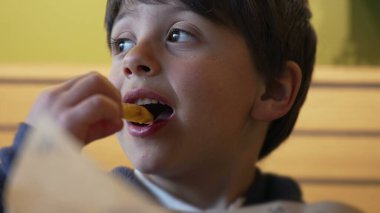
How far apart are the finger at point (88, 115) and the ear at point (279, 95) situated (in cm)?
27

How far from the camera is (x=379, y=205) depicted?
164 cm

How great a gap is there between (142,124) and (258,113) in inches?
7.1

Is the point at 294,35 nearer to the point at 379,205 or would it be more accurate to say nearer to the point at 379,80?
the point at 379,80

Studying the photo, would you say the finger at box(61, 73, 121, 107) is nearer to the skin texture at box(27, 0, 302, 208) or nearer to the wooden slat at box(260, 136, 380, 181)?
the skin texture at box(27, 0, 302, 208)

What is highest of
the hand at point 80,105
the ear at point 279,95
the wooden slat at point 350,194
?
the hand at point 80,105

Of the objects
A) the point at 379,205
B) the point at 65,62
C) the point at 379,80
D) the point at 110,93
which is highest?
the point at 110,93

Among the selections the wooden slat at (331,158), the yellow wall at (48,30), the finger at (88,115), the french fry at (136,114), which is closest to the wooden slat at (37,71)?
the yellow wall at (48,30)

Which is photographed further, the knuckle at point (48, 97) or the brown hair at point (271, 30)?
the brown hair at point (271, 30)

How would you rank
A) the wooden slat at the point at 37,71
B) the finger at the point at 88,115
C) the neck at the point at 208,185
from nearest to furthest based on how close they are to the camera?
the finger at the point at 88,115
the neck at the point at 208,185
the wooden slat at the point at 37,71

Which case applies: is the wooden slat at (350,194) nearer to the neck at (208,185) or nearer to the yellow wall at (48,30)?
the yellow wall at (48,30)

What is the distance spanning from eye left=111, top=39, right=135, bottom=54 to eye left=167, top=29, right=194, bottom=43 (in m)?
0.06

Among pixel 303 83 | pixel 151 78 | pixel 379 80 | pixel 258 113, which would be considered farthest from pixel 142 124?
pixel 379 80

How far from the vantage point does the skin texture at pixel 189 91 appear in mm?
625

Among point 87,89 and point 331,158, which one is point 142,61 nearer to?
point 87,89
